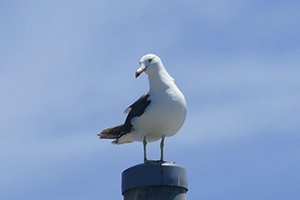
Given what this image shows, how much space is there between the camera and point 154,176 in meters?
6.78

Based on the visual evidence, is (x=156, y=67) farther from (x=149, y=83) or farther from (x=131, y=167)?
(x=131, y=167)

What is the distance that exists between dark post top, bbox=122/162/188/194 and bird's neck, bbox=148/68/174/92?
1484 millimetres

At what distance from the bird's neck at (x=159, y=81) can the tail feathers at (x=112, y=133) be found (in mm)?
939

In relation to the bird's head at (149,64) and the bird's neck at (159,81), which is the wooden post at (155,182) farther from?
the bird's head at (149,64)

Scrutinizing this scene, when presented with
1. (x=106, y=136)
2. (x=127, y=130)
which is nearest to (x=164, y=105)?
(x=127, y=130)

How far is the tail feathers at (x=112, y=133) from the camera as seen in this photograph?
8.54 meters

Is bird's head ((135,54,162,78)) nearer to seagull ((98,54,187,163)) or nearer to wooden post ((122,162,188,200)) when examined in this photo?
seagull ((98,54,187,163))

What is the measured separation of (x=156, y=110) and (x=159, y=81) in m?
0.51

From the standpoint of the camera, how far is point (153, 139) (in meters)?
8.13

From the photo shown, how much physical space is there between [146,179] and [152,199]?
27cm

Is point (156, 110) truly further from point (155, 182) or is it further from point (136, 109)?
point (155, 182)

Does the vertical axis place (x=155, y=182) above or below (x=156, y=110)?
below

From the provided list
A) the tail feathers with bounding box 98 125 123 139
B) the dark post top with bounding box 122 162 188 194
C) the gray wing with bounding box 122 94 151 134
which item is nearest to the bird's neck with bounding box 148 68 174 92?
the gray wing with bounding box 122 94 151 134

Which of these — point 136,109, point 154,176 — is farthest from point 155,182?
point 136,109
